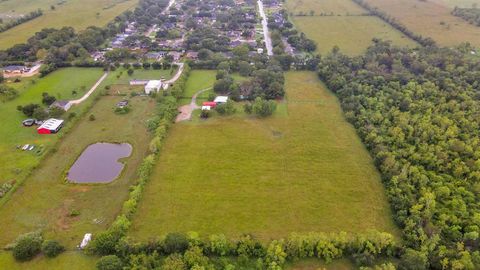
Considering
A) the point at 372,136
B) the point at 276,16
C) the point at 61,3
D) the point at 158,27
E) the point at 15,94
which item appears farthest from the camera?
the point at 61,3

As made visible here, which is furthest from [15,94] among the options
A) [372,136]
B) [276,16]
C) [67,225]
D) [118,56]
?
[276,16]

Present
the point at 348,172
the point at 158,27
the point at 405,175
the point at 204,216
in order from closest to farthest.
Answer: the point at 204,216, the point at 405,175, the point at 348,172, the point at 158,27

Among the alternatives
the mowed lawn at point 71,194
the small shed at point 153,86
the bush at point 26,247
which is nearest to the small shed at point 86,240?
the mowed lawn at point 71,194

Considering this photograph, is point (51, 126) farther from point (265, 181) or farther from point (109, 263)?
point (265, 181)

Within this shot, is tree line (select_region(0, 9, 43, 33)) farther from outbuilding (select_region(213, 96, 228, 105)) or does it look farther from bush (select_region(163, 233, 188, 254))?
bush (select_region(163, 233, 188, 254))

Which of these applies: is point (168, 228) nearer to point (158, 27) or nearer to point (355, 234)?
point (355, 234)

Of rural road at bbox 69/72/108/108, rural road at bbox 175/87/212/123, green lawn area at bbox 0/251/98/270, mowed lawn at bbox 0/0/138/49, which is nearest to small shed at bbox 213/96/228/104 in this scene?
rural road at bbox 175/87/212/123

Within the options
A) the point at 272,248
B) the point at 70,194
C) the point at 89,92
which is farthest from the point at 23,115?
the point at 272,248
